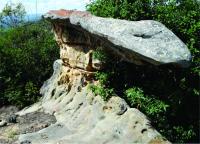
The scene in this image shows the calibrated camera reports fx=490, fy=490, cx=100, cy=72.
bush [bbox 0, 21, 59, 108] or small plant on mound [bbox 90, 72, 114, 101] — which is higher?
small plant on mound [bbox 90, 72, 114, 101]

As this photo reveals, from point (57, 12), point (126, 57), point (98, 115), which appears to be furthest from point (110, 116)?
point (57, 12)

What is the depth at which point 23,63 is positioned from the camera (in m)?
26.3

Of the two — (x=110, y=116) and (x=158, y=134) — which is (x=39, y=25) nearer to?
(x=110, y=116)

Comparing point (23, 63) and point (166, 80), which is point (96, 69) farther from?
point (23, 63)

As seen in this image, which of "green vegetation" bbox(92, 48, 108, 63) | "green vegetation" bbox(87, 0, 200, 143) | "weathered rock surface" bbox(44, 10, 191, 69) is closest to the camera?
"weathered rock surface" bbox(44, 10, 191, 69)

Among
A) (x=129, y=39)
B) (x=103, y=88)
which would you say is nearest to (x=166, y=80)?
(x=103, y=88)

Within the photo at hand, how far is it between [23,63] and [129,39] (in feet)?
41.0

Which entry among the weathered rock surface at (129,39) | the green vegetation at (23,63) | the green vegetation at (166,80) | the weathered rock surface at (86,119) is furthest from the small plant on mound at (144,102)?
the green vegetation at (23,63)

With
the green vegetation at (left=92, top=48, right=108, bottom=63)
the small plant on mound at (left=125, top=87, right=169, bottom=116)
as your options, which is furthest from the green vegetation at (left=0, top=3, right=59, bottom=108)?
the small plant on mound at (left=125, top=87, right=169, bottom=116)

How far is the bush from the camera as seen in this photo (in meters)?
25.2

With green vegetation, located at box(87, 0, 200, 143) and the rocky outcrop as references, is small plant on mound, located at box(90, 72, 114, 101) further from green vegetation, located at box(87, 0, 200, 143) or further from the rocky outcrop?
the rocky outcrop

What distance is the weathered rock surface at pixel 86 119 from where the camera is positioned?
49.2ft

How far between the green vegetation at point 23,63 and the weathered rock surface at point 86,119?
140 inches

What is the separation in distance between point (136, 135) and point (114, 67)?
3450mm
